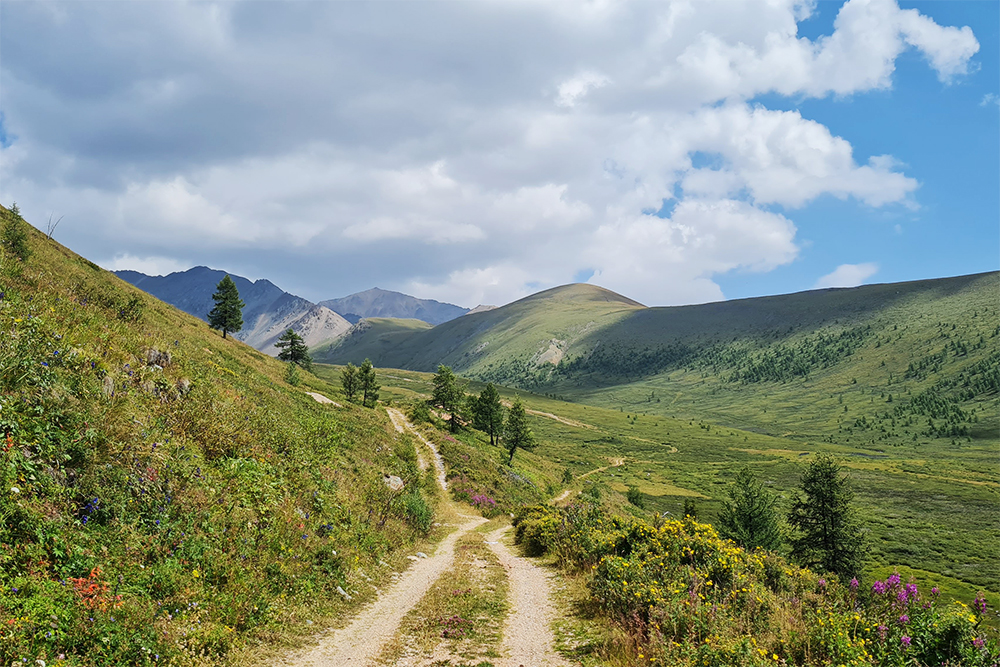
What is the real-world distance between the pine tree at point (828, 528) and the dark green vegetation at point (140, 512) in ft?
127

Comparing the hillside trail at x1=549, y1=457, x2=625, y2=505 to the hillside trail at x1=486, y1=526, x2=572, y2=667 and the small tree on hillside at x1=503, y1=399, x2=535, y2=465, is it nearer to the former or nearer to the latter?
the small tree on hillside at x1=503, y1=399, x2=535, y2=465

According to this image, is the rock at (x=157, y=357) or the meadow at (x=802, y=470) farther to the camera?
the meadow at (x=802, y=470)

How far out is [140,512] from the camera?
904cm

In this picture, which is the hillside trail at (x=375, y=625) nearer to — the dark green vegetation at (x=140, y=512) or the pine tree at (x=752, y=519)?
the dark green vegetation at (x=140, y=512)

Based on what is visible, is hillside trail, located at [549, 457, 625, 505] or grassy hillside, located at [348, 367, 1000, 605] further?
grassy hillside, located at [348, 367, 1000, 605]

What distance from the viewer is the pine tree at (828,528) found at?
37.3 meters

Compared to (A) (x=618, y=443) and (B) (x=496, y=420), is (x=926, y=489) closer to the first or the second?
(A) (x=618, y=443)

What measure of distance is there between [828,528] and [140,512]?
47.9 meters

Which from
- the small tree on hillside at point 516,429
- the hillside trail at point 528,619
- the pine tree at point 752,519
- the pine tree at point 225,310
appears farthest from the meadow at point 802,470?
the pine tree at point 225,310

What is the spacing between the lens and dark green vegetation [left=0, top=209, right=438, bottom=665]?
22.1ft

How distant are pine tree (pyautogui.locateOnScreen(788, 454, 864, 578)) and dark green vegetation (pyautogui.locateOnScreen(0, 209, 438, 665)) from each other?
38763 millimetres

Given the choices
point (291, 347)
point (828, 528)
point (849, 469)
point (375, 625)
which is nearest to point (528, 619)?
point (375, 625)

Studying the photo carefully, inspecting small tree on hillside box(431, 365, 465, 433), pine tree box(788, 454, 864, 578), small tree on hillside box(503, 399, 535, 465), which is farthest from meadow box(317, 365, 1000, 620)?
pine tree box(788, 454, 864, 578)

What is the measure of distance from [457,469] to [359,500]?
23757 millimetres
